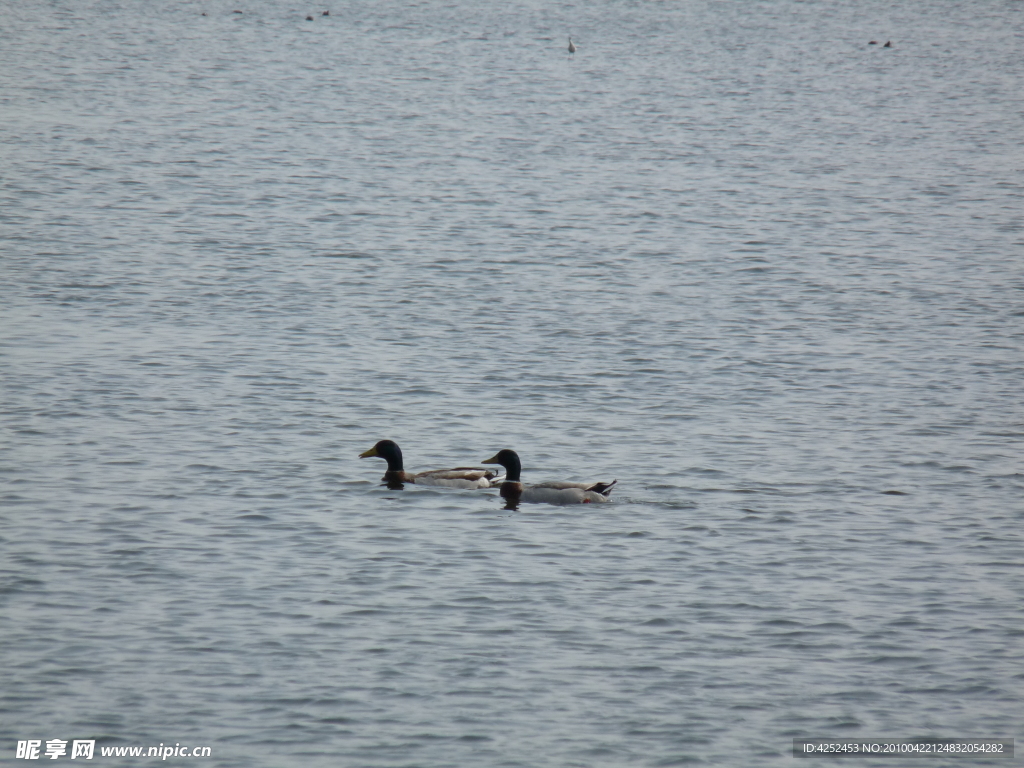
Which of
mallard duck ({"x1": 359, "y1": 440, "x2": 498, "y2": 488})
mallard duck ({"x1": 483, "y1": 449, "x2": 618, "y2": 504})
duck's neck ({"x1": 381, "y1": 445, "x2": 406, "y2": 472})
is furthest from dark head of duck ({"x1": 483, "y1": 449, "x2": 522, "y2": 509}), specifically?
duck's neck ({"x1": 381, "y1": 445, "x2": 406, "y2": 472})

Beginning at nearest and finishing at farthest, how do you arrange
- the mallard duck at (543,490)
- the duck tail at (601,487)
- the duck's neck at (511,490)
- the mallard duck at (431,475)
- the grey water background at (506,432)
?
1. the grey water background at (506,432)
2. the duck tail at (601,487)
3. the mallard duck at (543,490)
4. the duck's neck at (511,490)
5. the mallard duck at (431,475)

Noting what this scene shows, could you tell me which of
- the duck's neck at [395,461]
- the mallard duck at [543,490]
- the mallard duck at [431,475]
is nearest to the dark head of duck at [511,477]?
the mallard duck at [543,490]

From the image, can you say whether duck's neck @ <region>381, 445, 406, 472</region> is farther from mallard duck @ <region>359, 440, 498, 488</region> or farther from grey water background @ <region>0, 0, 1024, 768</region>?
grey water background @ <region>0, 0, 1024, 768</region>

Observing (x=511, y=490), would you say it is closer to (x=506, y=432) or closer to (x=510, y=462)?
(x=510, y=462)

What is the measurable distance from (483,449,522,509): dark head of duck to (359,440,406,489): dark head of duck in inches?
50.8

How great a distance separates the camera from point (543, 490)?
20078mm

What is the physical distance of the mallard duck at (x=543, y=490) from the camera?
19703mm

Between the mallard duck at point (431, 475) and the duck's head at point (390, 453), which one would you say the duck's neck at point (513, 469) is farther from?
the duck's head at point (390, 453)

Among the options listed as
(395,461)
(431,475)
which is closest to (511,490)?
(431,475)

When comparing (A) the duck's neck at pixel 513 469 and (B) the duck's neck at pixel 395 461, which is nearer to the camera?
(A) the duck's neck at pixel 513 469

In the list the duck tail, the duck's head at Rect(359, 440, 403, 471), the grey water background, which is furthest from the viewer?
the duck's head at Rect(359, 440, 403, 471)

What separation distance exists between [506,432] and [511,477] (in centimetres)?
253

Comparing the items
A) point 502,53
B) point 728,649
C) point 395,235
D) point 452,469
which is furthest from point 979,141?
point 728,649

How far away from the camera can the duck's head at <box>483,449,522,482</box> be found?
20.5 m
